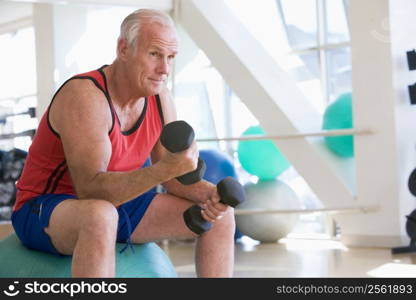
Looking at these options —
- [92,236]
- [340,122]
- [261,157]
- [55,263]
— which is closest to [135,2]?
[261,157]

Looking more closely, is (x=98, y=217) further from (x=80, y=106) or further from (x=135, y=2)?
(x=135, y=2)

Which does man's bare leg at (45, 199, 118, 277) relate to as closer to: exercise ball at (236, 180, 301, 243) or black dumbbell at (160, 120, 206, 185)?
black dumbbell at (160, 120, 206, 185)

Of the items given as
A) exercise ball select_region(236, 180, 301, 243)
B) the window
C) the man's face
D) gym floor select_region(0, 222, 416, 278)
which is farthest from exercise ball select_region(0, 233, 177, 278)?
the window

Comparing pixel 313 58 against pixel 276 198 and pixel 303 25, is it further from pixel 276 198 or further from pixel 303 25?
pixel 276 198

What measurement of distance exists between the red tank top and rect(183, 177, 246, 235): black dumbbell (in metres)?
0.22

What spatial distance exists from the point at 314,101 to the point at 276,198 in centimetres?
110

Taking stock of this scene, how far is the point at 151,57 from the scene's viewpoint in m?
1.70

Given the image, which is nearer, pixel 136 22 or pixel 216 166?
pixel 136 22

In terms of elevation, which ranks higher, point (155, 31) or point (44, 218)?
point (155, 31)

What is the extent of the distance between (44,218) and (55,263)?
19cm

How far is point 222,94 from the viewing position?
19.2 ft

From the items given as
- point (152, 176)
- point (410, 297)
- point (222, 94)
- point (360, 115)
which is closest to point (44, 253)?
point (152, 176)

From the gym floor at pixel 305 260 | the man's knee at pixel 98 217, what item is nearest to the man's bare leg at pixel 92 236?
the man's knee at pixel 98 217

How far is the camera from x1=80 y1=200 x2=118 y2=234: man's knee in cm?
145
